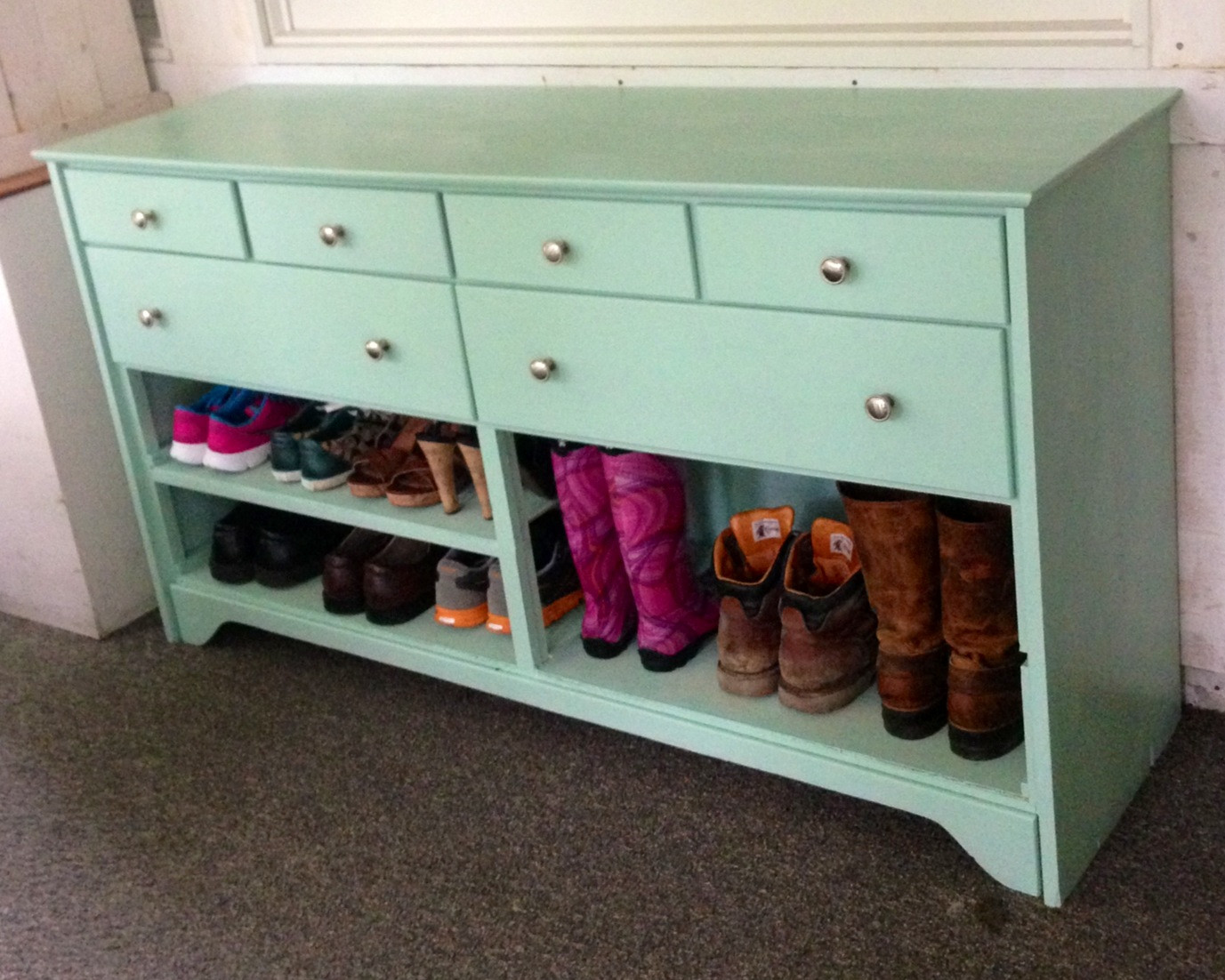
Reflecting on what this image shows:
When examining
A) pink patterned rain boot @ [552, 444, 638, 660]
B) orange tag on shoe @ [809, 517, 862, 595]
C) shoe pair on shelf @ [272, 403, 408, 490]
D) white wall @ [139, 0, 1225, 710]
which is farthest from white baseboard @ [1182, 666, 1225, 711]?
shoe pair on shelf @ [272, 403, 408, 490]

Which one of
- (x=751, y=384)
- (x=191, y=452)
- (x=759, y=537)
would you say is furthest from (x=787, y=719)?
(x=191, y=452)

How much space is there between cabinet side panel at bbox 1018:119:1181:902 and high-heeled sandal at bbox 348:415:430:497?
1.05m

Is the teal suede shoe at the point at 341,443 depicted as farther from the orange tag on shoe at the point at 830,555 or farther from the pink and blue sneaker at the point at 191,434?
the orange tag on shoe at the point at 830,555

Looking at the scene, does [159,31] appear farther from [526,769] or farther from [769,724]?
[769,724]

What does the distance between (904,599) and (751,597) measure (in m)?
A: 0.23

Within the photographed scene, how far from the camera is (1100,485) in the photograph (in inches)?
69.3

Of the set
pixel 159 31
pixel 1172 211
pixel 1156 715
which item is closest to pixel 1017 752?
pixel 1156 715

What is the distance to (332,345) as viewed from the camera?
216cm

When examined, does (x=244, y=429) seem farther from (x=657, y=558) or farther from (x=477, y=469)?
(x=657, y=558)

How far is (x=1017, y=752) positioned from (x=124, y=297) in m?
1.48

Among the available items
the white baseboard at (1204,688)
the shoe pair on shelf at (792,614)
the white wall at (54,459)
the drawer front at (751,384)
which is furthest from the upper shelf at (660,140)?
the white baseboard at (1204,688)

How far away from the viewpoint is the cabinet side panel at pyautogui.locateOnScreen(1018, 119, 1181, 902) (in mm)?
1605

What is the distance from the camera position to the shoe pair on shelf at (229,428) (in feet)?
8.23

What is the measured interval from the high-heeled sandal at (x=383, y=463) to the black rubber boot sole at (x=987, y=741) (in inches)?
37.5
